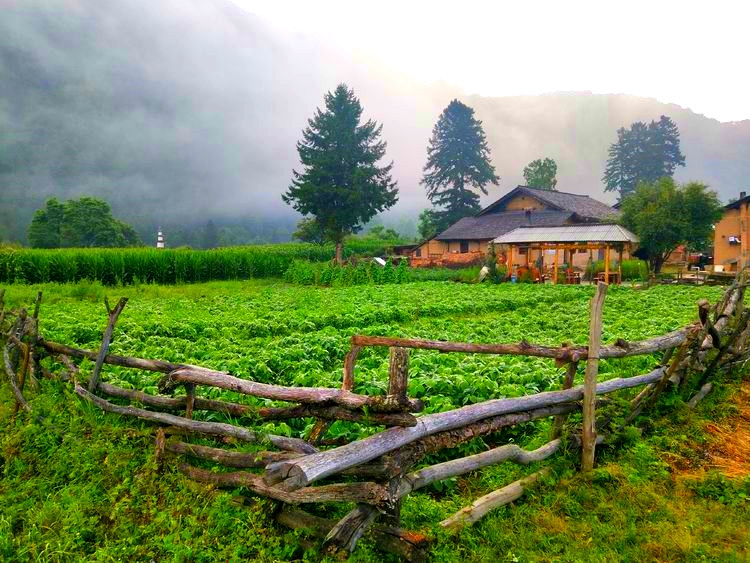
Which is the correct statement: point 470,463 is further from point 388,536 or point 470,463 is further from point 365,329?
point 365,329

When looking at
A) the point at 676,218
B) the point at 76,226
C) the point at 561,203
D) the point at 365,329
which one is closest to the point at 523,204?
the point at 561,203

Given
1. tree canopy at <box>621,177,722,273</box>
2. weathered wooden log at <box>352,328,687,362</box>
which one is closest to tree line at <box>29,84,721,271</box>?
tree canopy at <box>621,177,722,273</box>

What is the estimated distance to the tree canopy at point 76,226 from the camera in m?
69.5

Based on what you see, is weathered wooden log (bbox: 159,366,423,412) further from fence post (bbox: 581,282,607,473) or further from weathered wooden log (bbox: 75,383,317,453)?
fence post (bbox: 581,282,607,473)

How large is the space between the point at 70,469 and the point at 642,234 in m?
31.6

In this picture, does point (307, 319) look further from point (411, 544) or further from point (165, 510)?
point (411, 544)

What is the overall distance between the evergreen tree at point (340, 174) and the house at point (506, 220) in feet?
21.9

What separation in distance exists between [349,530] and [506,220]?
42901 mm

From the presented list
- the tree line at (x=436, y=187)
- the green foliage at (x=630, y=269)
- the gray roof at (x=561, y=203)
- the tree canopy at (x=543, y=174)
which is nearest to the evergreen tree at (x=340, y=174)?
the tree line at (x=436, y=187)

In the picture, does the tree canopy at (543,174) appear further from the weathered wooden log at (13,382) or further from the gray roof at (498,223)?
the weathered wooden log at (13,382)

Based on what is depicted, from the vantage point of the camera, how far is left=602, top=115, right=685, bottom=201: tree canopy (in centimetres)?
8350

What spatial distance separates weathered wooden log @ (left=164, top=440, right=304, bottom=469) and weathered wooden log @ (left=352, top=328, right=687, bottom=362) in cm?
Result: 123

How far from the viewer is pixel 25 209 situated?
170125 millimetres

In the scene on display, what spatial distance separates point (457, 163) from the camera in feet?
206
